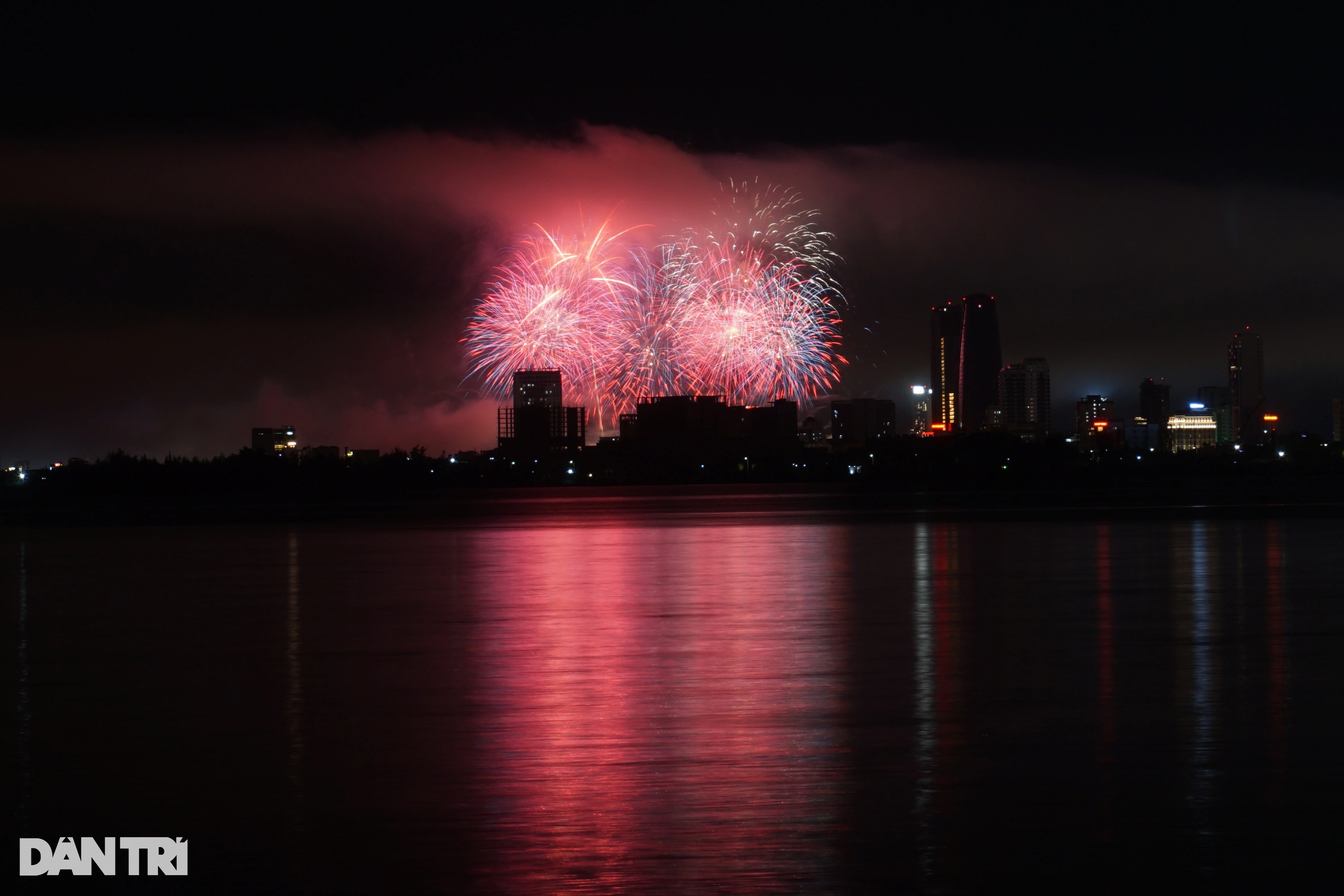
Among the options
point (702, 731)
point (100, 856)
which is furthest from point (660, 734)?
point (100, 856)

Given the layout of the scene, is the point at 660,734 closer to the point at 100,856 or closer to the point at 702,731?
the point at 702,731

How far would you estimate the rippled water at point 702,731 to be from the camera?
5852mm

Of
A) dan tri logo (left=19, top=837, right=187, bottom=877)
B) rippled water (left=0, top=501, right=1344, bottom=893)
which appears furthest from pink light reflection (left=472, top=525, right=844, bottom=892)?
dan tri logo (left=19, top=837, right=187, bottom=877)

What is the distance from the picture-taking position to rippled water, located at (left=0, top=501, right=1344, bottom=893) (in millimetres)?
5852

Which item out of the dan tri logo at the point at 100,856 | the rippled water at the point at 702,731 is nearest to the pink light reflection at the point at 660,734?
the rippled water at the point at 702,731

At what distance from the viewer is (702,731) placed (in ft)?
27.8

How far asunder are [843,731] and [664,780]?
68.4 inches

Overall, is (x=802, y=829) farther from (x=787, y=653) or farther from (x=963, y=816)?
(x=787, y=653)

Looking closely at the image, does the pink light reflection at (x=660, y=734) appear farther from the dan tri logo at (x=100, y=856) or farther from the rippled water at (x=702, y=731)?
the dan tri logo at (x=100, y=856)

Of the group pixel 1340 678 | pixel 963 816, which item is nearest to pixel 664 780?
pixel 963 816

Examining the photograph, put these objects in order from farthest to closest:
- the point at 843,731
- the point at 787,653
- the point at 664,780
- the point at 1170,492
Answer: the point at 1170,492, the point at 787,653, the point at 843,731, the point at 664,780

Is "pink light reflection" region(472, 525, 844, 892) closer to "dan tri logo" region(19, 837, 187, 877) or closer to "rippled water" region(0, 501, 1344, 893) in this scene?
"rippled water" region(0, 501, 1344, 893)

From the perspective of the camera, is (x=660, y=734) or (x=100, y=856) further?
(x=660, y=734)

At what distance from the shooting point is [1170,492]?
59.7m
